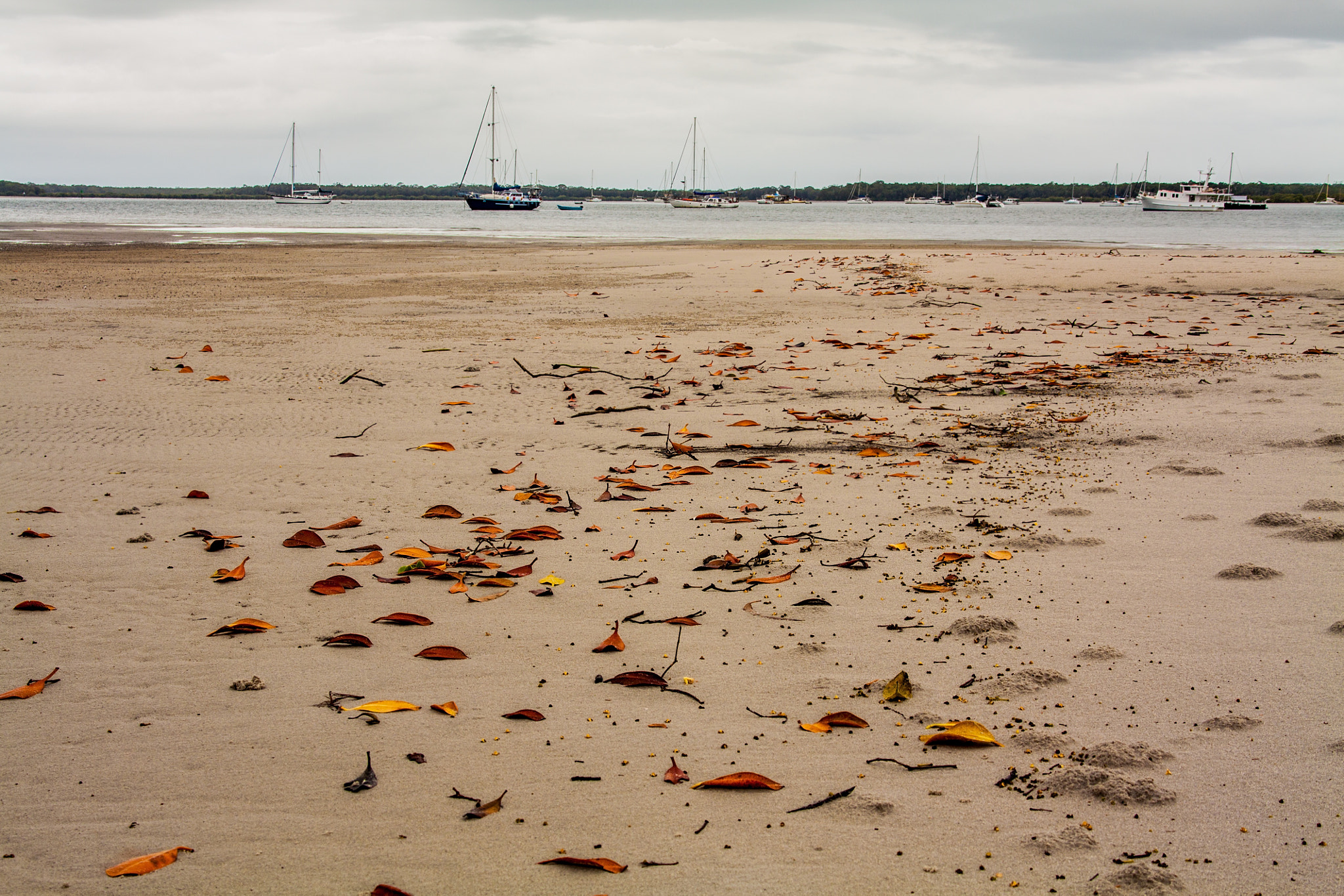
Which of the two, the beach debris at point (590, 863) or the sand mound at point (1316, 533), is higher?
the sand mound at point (1316, 533)

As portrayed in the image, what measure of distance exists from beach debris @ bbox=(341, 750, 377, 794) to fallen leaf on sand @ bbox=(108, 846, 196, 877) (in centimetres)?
36

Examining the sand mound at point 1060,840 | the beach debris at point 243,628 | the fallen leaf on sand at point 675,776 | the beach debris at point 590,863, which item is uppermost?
the sand mound at point 1060,840

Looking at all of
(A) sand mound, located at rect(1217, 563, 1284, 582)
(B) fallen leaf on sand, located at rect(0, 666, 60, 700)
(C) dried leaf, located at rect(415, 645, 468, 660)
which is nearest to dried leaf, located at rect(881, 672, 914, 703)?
(C) dried leaf, located at rect(415, 645, 468, 660)

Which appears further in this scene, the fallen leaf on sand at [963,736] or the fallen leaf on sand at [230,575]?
the fallen leaf on sand at [230,575]

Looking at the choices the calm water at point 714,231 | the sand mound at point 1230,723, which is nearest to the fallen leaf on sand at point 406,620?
the sand mound at point 1230,723

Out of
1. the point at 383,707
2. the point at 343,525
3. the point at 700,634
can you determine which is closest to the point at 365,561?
the point at 343,525

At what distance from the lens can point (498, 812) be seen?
7.39 ft

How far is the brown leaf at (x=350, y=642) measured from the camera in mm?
3152

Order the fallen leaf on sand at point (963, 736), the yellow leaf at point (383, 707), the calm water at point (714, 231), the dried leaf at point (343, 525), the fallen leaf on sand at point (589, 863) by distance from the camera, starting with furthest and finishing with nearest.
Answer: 1. the calm water at point (714, 231)
2. the dried leaf at point (343, 525)
3. the yellow leaf at point (383, 707)
4. the fallen leaf on sand at point (963, 736)
5. the fallen leaf on sand at point (589, 863)

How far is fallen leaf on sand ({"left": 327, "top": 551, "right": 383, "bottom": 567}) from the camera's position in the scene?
3887 millimetres

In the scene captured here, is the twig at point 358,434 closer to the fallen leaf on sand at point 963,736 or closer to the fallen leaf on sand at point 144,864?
the fallen leaf on sand at point 144,864

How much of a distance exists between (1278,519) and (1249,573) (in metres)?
0.69

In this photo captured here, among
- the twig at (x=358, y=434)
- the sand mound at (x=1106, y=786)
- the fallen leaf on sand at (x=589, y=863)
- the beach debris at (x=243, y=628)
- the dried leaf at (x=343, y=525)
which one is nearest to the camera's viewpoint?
the fallen leaf on sand at (x=589, y=863)

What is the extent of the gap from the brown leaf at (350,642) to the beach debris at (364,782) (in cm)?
80
